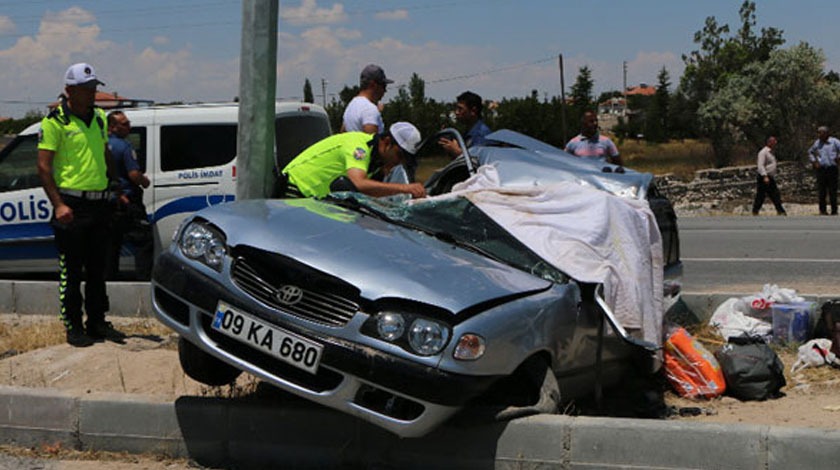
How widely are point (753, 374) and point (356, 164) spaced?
2545mm

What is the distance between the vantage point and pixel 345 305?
14.0ft

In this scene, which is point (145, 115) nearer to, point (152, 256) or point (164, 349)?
point (152, 256)

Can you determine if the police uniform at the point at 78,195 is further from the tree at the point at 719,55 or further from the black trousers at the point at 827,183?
the tree at the point at 719,55

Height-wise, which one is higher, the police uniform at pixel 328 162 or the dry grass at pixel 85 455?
the police uniform at pixel 328 162

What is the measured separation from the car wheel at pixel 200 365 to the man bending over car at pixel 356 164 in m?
1.36

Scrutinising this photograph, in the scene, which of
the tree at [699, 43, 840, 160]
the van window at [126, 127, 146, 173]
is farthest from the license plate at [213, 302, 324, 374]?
Answer: the tree at [699, 43, 840, 160]

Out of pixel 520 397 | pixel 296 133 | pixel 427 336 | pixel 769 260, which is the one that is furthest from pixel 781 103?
pixel 427 336

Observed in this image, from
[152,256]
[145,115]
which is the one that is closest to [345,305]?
[152,256]

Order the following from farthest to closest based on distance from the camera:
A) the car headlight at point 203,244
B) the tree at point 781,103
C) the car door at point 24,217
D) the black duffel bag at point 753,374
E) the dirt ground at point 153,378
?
the tree at point 781,103, the car door at point 24,217, the black duffel bag at point 753,374, the dirt ground at point 153,378, the car headlight at point 203,244

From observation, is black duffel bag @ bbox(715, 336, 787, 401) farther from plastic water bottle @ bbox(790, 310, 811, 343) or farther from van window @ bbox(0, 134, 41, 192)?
van window @ bbox(0, 134, 41, 192)

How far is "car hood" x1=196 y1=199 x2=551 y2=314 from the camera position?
4.25 m

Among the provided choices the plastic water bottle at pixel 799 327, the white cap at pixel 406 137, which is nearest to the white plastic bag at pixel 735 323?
the plastic water bottle at pixel 799 327

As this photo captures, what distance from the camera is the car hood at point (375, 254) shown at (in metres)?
4.25

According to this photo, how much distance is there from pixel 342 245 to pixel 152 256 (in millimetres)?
5659
